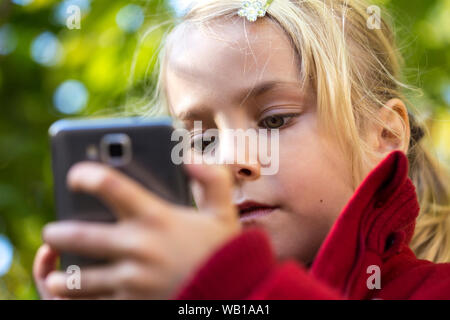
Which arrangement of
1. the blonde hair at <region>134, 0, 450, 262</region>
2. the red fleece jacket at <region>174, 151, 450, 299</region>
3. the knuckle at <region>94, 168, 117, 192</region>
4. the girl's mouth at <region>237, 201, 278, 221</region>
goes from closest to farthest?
1. the knuckle at <region>94, 168, 117, 192</region>
2. the red fleece jacket at <region>174, 151, 450, 299</region>
3. the girl's mouth at <region>237, 201, 278, 221</region>
4. the blonde hair at <region>134, 0, 450, 262</region>

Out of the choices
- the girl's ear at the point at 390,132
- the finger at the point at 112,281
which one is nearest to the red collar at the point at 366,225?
the girl's ear at the point at 390,132

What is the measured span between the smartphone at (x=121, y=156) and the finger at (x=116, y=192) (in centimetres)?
6

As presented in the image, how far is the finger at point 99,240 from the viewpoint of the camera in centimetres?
58

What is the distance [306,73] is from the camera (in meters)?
1.14

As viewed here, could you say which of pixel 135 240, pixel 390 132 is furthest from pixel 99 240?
pixel 390 132

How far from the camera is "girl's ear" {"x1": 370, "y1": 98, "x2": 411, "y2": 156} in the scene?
124 cm

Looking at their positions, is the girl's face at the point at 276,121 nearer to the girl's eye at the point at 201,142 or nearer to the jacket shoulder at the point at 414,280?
the girl's eye at the point at 201,142

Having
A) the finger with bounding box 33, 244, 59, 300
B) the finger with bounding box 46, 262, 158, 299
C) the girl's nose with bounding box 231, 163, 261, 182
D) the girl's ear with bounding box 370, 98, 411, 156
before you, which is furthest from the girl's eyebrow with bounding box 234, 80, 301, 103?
the finger with bounding box 46, 262, 158, 299

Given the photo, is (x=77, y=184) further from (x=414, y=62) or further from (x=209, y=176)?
(x=414, y=62)

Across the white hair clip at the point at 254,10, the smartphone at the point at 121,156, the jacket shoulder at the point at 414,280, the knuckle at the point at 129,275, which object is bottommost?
the knuckle at the point at 129,275

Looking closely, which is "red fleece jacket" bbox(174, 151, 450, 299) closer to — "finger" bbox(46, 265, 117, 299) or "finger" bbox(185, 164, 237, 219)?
"finger" bbox(185, 164, 237, 219)

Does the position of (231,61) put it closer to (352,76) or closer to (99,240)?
(352,76)

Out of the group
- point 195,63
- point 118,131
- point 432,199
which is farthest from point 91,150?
point 432,199

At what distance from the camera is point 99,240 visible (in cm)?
58
